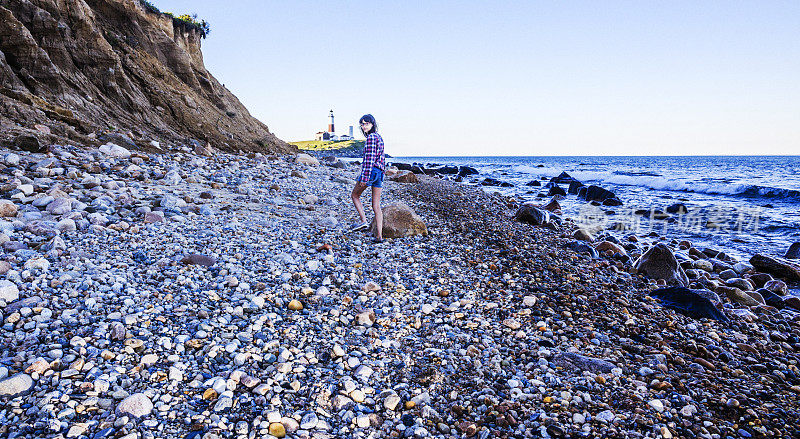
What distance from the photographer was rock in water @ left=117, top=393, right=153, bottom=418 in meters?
2.56

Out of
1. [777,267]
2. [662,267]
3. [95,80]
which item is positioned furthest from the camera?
[95,80]

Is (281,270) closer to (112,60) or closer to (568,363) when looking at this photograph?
(568,363)

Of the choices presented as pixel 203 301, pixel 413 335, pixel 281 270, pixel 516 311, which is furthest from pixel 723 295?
pixel 203 301

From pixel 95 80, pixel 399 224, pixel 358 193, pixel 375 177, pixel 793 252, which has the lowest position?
pixel 793 252

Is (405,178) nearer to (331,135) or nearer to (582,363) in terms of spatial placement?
(582,363)

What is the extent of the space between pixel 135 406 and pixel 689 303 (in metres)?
6.11

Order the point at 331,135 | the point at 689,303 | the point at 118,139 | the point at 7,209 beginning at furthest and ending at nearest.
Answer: the point at 331,135 → the point at 118,139 → the point at 7,209 → the point at 689,303

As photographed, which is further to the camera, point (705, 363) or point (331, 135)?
point (331, 135)

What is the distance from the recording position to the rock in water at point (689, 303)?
5.00 m

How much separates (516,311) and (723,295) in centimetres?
402

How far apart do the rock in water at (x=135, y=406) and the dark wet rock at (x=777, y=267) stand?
35.1 feet

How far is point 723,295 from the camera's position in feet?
20.7

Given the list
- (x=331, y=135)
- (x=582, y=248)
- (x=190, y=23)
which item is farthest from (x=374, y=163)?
(x=331, y=135)

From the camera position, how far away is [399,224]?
808 centimetres
